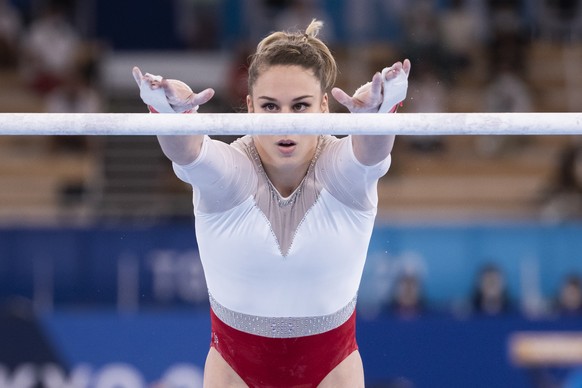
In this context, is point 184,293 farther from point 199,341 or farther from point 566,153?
point 566,153

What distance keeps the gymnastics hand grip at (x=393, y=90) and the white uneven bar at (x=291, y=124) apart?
0.11m

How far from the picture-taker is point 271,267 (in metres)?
3.51

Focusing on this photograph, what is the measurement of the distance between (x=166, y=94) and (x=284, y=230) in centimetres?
63

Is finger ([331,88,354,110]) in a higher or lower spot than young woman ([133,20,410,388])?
higher

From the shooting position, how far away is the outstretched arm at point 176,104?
10.6 ft

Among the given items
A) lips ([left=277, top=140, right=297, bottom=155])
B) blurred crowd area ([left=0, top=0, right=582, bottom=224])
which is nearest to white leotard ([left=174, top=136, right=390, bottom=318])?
lips ([left=277, top=140, right=297, bottom=155])

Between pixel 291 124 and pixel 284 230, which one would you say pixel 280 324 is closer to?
pixel 284 230

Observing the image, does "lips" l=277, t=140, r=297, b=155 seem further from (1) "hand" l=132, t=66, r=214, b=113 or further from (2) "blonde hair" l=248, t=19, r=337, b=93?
(1) "hand" l=132, t=66, r=214, b=113

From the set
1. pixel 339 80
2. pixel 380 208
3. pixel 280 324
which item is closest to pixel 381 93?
→ pixel 280 324

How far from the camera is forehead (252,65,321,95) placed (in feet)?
11.3

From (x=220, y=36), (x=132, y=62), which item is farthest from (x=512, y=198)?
(x=132, y=62)

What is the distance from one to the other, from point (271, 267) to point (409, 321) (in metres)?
3.71

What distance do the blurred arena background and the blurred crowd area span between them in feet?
0.08

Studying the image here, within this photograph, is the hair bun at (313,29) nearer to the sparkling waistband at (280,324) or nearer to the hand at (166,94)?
the hand at (166,94)
